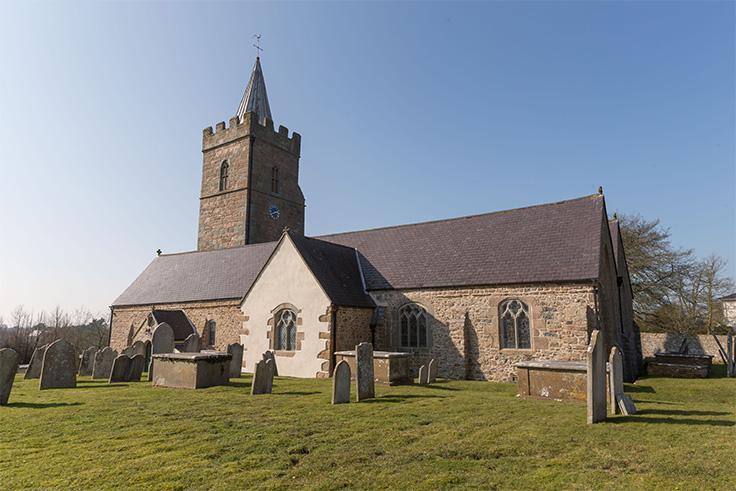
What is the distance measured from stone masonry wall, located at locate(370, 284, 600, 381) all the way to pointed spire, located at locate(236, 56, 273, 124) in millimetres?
23454

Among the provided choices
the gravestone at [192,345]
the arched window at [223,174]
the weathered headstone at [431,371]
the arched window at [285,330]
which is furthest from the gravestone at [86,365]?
the arched window at [223,174]

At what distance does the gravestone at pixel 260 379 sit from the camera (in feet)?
41.2

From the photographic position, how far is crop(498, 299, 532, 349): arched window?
17.0 m

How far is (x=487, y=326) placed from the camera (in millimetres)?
17750

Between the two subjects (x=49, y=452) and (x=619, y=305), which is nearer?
(x=49, y=452)

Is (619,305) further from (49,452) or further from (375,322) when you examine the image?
(49,452)

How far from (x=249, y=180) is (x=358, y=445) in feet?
96.1

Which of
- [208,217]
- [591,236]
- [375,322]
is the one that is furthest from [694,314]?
[208,217]

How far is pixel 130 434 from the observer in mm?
7809

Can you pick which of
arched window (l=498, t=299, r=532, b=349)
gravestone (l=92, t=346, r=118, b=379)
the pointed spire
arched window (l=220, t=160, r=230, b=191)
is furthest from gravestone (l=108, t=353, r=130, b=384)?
the pointed spire

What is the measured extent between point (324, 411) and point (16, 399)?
878 cm

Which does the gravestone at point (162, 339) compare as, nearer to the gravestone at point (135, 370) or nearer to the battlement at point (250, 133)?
the gravestone at point (135, 370)

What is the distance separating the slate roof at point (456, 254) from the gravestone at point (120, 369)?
8.02 m

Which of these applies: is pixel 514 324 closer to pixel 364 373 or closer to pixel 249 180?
pixel 364 373
